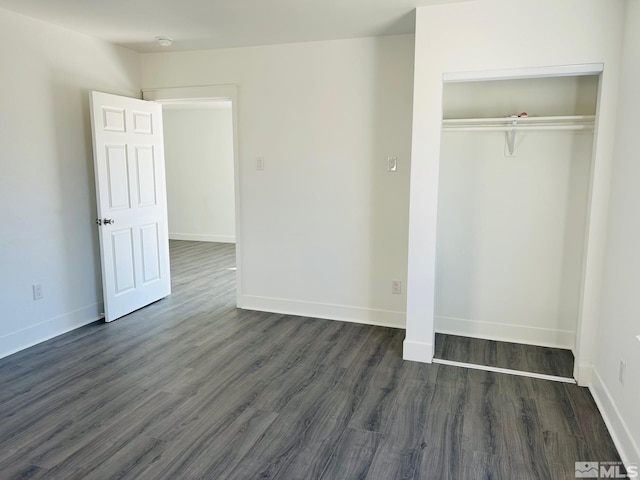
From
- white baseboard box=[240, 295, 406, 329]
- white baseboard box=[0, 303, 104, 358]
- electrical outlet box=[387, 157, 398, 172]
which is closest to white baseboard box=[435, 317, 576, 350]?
white baseboard box=[240, 295, 406, 329]

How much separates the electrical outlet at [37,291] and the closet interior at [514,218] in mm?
3209

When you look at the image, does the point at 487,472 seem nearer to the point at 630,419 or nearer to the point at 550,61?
the point at 630,419

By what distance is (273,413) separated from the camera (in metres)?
2.70

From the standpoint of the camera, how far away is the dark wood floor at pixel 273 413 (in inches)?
87.9

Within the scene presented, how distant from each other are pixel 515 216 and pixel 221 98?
2.88 m

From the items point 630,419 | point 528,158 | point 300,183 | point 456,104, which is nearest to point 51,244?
point 300,183

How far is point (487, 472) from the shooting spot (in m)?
2.17

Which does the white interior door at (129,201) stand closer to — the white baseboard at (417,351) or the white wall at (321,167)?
the white wall at (321,167)

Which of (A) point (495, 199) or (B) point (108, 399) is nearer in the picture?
(B) point (108, 399)

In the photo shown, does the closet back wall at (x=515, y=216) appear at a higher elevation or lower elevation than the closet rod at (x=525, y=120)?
lower

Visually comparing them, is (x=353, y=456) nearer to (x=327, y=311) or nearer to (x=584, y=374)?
(x=584, y=374)

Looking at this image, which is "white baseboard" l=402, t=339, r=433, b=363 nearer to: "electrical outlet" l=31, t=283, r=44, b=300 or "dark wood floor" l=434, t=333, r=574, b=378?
"dark wood floor" l=434, t=333, r=574, b=378

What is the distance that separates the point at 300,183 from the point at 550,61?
223 centimetres

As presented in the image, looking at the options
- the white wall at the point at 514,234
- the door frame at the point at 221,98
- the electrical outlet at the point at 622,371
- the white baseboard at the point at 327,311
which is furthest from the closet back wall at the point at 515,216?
the door frame at the point at 221,98
